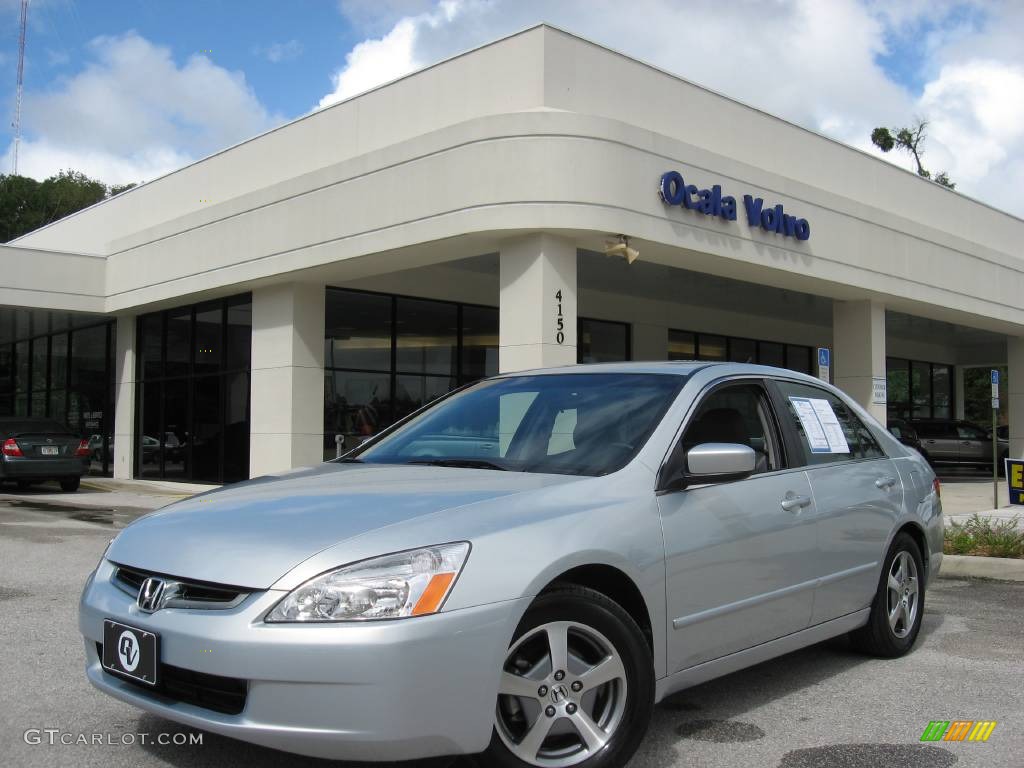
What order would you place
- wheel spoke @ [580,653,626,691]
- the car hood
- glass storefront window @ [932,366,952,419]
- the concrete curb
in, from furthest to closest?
1. glass storefront window @ [932,366,952,419]
2. the concrete curb
3. wheel spoke @ [580,653,626,691]
4. the car hood

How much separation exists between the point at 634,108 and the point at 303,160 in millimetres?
6399

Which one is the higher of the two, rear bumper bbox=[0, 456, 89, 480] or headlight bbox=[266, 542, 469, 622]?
headlight bbox=[266, 542, 469, 622]

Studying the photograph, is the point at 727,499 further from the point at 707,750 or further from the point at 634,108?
the point at 634,108

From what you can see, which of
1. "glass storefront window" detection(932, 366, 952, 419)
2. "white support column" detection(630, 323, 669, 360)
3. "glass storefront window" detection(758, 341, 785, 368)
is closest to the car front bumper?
"white support column" detection(630, 323, 669, 360)

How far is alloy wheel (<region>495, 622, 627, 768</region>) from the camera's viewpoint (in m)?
3.28

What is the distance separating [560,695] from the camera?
11.1 ft

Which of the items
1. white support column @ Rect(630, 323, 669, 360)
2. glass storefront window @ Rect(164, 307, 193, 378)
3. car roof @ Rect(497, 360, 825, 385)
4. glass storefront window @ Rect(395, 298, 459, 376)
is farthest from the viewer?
white support column @ Rect(630, 323, 669, 360)

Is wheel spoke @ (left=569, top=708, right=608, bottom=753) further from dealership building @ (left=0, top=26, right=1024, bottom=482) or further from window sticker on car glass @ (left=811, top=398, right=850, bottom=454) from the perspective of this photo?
dealership building @ (left=0, top=26, right=1024, bottom=482)

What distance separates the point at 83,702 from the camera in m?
4.51

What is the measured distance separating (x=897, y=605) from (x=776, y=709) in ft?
4.61

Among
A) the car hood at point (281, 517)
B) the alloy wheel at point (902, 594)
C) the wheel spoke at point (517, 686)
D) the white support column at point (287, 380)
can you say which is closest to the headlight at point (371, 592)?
the car hood at point (281, 517)

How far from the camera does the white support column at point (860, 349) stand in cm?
2014

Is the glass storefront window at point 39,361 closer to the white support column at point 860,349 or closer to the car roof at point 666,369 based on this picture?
the white support column at point 860,349

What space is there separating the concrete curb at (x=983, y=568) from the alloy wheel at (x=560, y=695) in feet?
20.9
